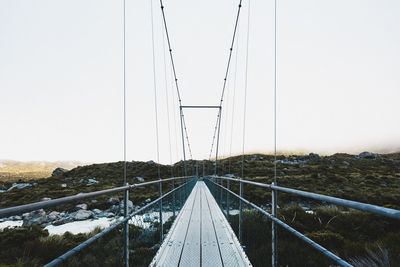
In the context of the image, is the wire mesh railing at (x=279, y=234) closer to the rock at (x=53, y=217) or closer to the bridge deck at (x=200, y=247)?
the bridge deck at (x=200, y=247)

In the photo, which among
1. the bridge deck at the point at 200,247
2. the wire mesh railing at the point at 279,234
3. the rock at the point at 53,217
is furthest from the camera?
the rock at the point at 53,217

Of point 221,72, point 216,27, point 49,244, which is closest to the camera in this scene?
point 49,244

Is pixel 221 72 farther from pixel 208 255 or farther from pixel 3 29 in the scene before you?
pixel 208 255

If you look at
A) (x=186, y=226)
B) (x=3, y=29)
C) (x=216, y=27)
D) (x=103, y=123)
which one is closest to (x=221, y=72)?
(x=216, y=27)

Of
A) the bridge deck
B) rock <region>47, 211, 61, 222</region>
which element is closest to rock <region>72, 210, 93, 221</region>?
rock <region>47, 211, 61, 222</region>

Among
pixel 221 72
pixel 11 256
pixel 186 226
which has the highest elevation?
pixel 221 72

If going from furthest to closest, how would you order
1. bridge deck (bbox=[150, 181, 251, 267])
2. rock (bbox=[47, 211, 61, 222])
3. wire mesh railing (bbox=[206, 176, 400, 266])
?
rock (bbox=[47, 211, 61, 222]) < bridge deck (bbox=[150, 181, 251, 267]) < wire mesh railing (bbox=[206, 176, 400, 266])

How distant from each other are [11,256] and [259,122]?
22.0 m

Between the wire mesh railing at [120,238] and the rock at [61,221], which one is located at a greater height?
the wire mesh railing at [120,238]

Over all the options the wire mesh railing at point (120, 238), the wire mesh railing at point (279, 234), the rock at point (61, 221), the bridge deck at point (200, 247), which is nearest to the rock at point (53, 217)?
the rock at point (61, 221)

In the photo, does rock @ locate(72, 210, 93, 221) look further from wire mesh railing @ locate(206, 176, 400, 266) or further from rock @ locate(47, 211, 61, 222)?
wire mesh railing @ locate(206, 176, 400, 266)

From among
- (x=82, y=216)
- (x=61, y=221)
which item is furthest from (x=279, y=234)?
(x=82, y=216)

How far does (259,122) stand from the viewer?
24.3 m

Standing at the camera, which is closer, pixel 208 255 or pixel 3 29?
pixel 208 255
